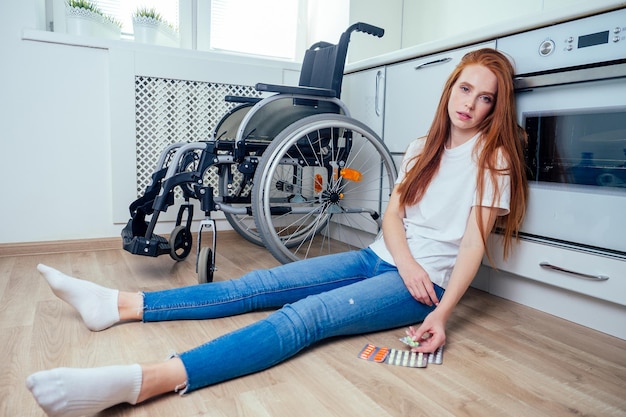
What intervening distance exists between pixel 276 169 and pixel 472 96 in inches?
31.5

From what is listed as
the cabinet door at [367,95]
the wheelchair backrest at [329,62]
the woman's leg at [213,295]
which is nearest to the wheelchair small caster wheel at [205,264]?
the woman's leg at [213,295]

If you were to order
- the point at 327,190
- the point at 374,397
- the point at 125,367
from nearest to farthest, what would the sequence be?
the point at 125,367, the point at 374,397, the point at 327,190

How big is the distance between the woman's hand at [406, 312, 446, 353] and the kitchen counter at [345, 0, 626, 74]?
2.77ft

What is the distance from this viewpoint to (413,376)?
95 cm

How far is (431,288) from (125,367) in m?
0.67

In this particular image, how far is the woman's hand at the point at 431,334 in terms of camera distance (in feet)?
3.33

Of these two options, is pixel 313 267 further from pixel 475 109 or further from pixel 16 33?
pixel 16 33

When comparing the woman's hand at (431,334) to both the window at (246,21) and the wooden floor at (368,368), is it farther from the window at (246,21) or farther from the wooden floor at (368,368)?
the window at (246,21)

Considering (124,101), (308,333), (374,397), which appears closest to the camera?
(374,397)

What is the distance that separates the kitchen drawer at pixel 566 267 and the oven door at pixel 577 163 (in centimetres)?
3

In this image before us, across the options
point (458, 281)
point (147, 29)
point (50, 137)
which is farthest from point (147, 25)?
point (458, 281)

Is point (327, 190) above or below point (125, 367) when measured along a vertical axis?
above

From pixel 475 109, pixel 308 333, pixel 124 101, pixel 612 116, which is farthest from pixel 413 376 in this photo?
pixel 124 101

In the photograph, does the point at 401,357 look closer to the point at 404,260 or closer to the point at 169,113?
the point at 404,260
